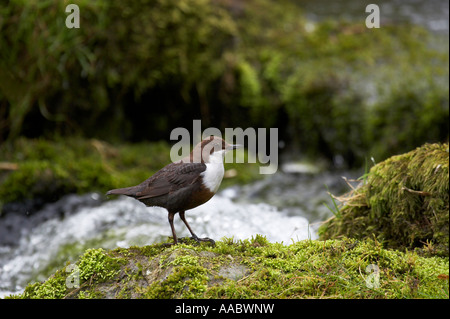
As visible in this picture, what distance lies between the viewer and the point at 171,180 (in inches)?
137

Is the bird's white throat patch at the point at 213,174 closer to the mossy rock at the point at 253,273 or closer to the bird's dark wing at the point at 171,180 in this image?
the bird's dark wing at the point at 171,180

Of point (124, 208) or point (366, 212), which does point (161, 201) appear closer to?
point (366, 212)

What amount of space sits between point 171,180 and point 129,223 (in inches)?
94.5

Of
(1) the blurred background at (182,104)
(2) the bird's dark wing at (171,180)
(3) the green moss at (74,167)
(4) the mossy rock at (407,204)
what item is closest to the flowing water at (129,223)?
(1) the blurred background at (182,104)

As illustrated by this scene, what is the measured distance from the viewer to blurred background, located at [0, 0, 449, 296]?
600cm


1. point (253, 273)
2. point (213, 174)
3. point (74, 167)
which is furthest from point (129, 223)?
point (253, 273)

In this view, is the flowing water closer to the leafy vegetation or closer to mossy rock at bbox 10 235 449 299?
the leafy vegetation

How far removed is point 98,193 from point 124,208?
52 centimetres

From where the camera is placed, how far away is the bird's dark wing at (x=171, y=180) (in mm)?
3449

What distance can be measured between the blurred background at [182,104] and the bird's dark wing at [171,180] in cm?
185

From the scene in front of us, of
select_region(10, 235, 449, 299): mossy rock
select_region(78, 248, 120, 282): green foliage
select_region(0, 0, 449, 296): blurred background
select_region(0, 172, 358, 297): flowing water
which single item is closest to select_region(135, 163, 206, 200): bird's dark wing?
select_region(10, 235, 449, 299): mossy rock

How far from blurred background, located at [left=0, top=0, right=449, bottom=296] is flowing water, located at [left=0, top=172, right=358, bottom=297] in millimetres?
24

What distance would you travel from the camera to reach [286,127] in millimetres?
7742
